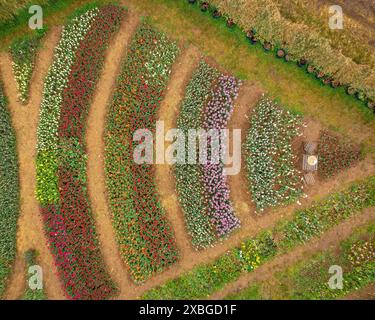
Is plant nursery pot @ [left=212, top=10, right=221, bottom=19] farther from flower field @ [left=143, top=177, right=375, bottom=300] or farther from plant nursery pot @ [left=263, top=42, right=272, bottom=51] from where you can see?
flower field @ [left=143, top=177, right=375, bottom=300]

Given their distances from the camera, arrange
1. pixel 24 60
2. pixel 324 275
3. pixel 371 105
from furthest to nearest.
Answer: pixel 24 60, pixel 324 275, pixel 371 105

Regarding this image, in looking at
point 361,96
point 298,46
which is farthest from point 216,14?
point 361,96

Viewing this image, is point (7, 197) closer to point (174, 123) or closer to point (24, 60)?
point (24, 60)

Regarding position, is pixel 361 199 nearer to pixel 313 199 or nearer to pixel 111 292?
pixel 313 199

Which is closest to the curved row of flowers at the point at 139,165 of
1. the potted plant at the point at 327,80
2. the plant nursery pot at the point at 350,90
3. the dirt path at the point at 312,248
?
the dirt path at the point at 312,248

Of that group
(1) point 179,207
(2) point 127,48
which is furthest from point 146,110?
(1) point 179,207

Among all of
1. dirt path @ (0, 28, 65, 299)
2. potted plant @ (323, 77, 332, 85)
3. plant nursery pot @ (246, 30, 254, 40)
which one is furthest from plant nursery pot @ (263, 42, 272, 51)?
dirt path @ (0, 28, 65, 299)
